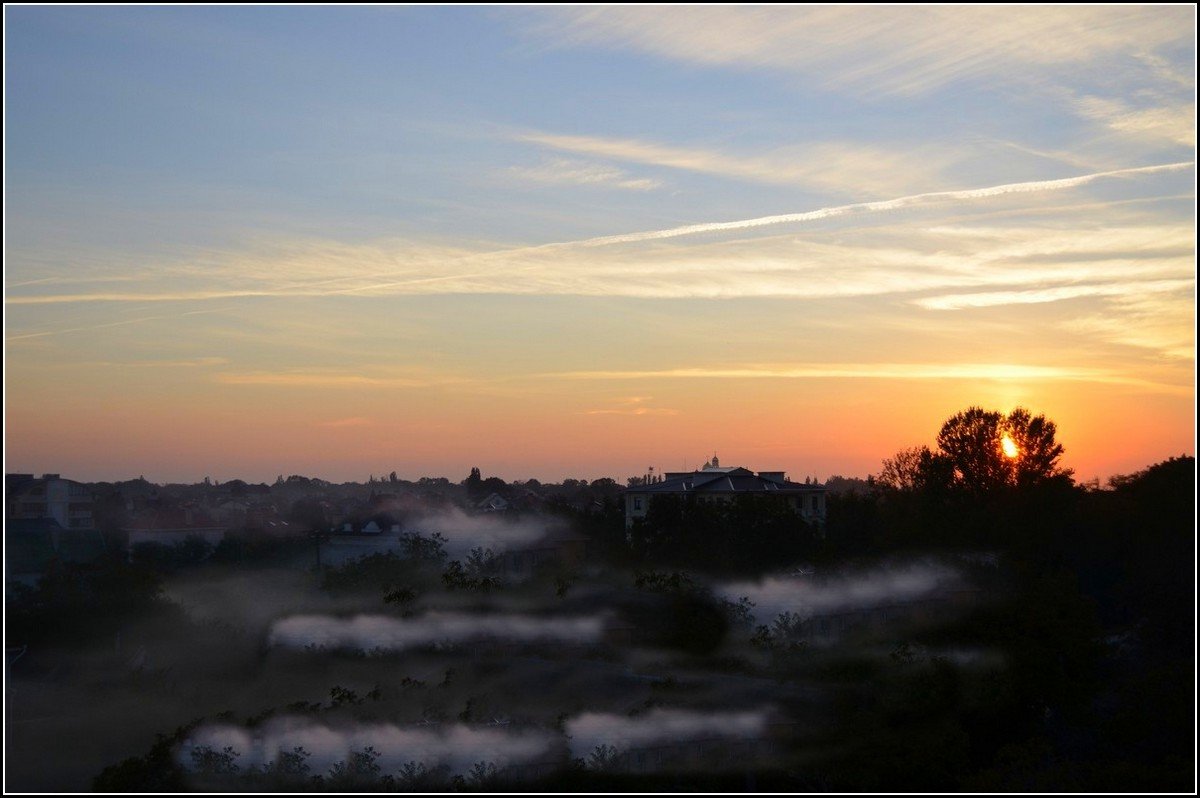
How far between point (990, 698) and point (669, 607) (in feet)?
17.8

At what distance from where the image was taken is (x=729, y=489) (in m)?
38.4

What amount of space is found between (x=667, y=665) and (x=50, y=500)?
15.7m

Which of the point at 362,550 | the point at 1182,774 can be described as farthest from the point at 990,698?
the point at 362,550

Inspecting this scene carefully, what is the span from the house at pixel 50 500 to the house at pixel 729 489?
16.3 m

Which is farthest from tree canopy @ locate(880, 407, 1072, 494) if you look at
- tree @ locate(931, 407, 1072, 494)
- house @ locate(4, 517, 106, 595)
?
house @ locate(4, 517, 106, 595)

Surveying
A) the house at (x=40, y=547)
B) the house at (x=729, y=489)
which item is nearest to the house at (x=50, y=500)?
the house at (x=40, y=547)

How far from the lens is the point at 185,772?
14.5 metres

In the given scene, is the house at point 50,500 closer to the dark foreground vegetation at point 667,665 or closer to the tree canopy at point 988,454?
the dark foreground vegetation at point 667,665

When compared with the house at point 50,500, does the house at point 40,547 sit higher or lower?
lower

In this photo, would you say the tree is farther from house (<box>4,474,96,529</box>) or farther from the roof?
house (<box>4,474,96,529</box>)

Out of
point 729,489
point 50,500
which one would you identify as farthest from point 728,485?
point 50,500

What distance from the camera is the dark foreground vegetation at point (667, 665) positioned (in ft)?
46.1

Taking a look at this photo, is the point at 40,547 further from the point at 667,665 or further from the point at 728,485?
the point at 728,485

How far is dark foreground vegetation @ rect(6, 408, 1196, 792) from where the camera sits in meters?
14.1
